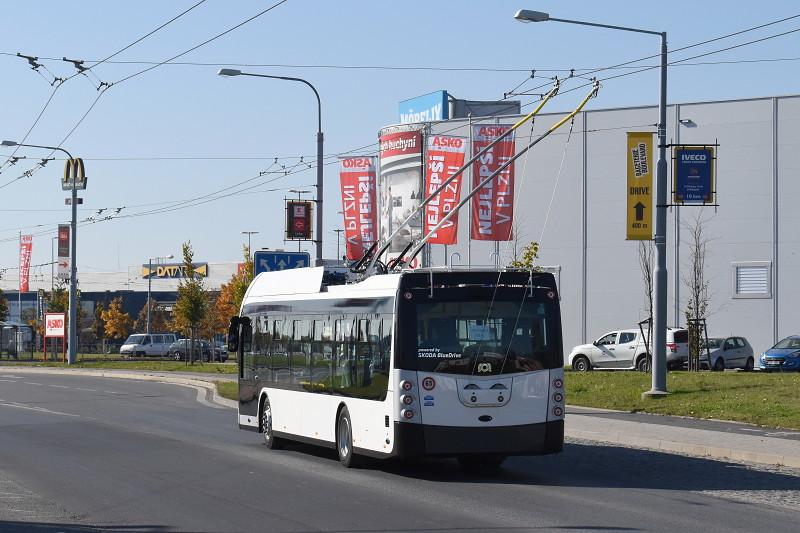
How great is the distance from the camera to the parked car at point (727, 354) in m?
46.8

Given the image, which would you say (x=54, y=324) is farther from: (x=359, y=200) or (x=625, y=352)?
(x=625, y=352)

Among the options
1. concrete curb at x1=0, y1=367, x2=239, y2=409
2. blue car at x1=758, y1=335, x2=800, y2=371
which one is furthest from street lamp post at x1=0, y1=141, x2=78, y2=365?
blue car at x1=758, y1=335, x2=800, y2=371

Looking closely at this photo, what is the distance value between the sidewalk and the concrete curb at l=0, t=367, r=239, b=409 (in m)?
11.0

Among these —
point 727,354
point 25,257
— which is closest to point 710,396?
point 727,354

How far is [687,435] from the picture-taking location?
20.6 metres

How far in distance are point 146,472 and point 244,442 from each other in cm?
501

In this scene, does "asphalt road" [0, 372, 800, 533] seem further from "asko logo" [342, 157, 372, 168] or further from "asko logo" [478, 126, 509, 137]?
"asko logo" [342, 157, 372, 168]

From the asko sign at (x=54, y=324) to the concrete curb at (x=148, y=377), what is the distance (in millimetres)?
4701

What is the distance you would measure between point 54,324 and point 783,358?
131 ft

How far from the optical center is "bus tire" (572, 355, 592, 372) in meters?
47.7

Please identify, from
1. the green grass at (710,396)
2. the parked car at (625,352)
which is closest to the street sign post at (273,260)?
the green grass at (710,396)

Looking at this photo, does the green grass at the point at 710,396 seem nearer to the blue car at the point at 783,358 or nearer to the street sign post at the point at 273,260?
the street sign post at the point at 273,260

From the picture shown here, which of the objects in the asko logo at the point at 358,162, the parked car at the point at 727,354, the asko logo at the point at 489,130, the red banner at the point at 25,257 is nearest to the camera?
the asko logo at the point at 489,130

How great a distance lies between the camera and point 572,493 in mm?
13930
